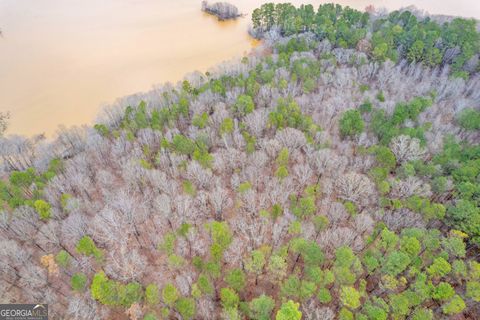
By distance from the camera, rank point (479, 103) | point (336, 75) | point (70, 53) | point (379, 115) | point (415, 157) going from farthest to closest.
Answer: point (70, 53) < point (336, 75) < point (479, 103) < point (379, 115) < point (415, 157)

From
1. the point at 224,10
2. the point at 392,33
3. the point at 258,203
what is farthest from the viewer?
the point at 224,10

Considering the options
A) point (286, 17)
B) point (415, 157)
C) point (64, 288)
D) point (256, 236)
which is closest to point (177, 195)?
point (256, 236)

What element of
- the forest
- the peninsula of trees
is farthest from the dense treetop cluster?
the peninsula of trees

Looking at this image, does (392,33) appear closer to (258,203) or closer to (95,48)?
(258,203)

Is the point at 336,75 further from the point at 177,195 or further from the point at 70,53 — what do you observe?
the point at 70,53

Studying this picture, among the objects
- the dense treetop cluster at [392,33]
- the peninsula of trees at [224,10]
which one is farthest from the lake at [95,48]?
the dense treetop cluster at [392,33]

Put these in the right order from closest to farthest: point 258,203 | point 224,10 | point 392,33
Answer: point 258,203 < point 392,33 < point 224,10

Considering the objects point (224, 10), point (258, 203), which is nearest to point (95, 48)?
point (224, 10)
